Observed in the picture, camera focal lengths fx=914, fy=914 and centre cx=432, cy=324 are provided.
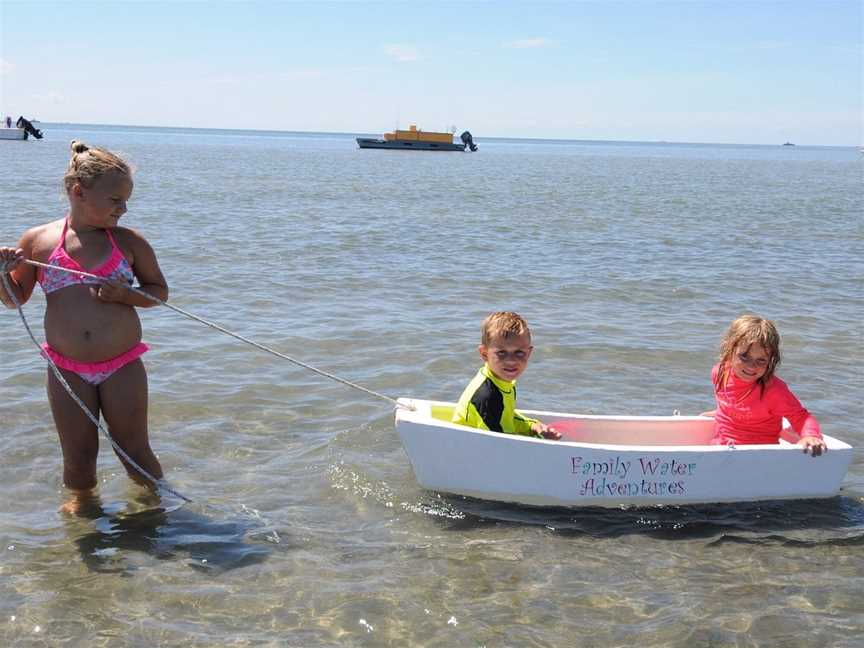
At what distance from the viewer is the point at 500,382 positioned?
530cm

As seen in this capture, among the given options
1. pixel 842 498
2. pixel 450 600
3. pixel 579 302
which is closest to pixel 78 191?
pixel 450 600

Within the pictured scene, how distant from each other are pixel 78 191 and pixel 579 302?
8007 millimetres

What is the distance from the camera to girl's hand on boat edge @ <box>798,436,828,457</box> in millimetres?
5375

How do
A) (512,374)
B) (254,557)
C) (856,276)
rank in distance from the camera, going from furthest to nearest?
(856,276)
(512,374)
(254,557)

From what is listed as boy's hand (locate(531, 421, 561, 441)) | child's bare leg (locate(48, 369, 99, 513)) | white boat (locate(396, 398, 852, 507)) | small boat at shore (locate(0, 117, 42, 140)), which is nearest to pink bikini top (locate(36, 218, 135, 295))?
child's bare leg (locate(48, 369, 99, 513))

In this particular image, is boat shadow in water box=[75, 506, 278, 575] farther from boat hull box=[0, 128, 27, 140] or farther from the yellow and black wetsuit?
boat hull box=[0, 128, 27, 140]

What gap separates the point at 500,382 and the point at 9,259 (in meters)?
2.66

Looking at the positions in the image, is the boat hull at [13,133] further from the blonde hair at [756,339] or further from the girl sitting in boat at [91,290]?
the blonde hair at [756,339]

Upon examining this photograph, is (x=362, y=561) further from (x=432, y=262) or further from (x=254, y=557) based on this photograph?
(x=432, y=262)

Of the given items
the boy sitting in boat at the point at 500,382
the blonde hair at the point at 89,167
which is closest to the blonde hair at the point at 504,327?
the boy sitting in boat at the point at 500,382

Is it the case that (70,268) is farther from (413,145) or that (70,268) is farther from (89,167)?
(413,145)

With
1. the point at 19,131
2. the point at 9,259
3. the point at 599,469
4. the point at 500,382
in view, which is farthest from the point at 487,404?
the point at 19,131

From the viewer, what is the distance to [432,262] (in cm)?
1443

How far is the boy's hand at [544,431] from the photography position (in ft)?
17.9
